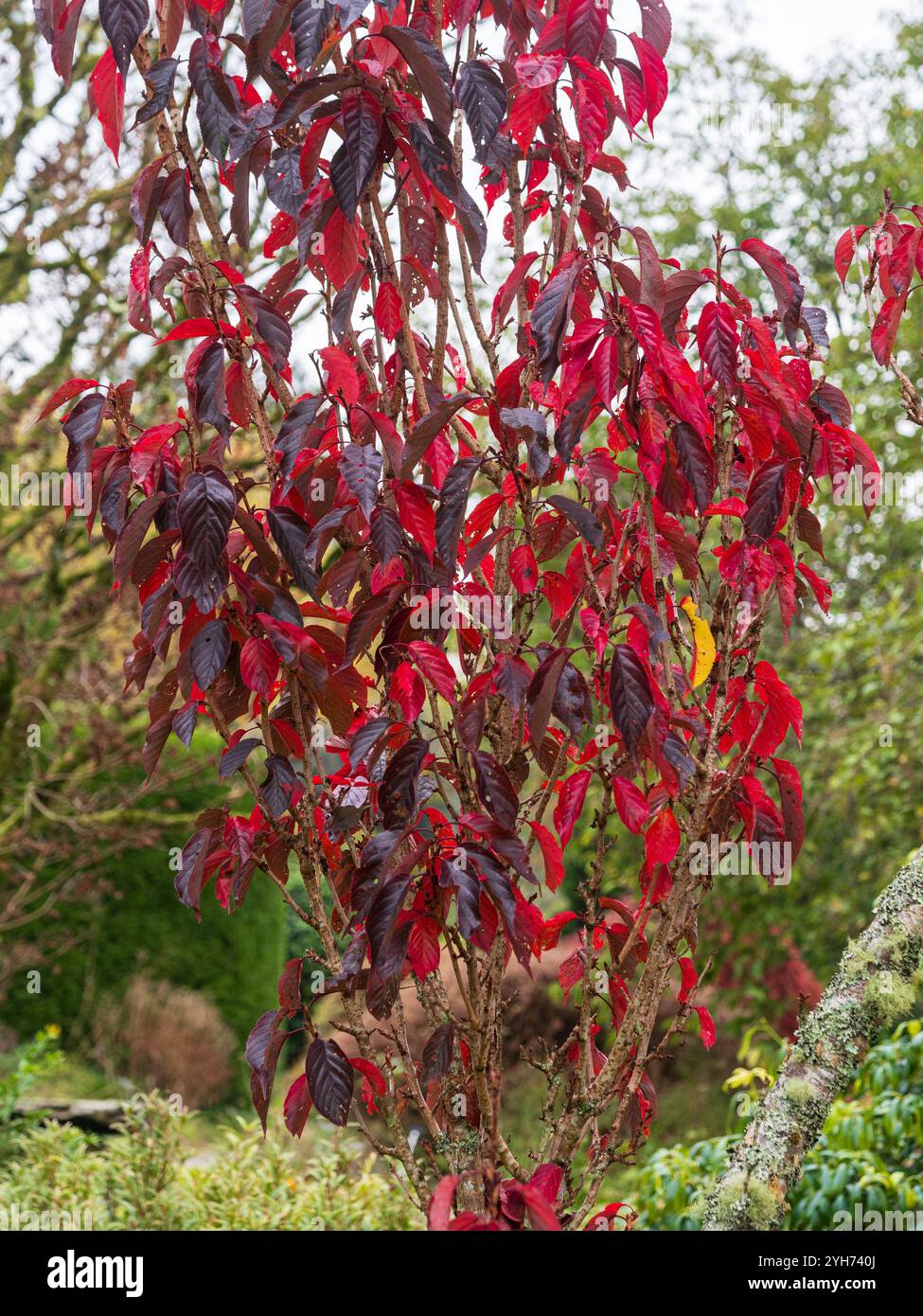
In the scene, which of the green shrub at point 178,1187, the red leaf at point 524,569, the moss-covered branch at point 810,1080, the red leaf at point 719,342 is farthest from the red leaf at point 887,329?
the green shrub at point 178,1187

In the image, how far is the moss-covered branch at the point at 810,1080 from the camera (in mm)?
1423

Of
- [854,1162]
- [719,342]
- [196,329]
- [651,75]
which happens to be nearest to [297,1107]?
[196,329]

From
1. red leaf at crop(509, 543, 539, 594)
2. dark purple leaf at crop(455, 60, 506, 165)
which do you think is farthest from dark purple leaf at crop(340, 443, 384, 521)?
dark purple leaf at crop(455, 60, 506, 165)

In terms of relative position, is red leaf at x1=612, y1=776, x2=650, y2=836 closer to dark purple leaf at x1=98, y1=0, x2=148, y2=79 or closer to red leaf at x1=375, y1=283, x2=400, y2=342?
red leaf at x1=375, y1=283, x2=400, y2=342

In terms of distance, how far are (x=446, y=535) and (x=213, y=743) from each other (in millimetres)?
7002

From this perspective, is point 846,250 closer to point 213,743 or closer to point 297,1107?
point 297,1107

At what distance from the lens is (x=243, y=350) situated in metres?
1.63

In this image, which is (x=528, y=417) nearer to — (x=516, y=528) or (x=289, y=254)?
(x=516, y=528)

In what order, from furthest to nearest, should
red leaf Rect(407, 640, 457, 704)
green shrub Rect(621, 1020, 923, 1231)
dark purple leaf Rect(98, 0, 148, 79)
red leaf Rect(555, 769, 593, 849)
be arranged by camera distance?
1. green shrub Rect(621, 1020, 923, 1231)
2. red leaf Rect(555, 769, 593, 849)
3. red leaf Rect(407, 640, 457, 704)
4. dark purple leaf Rect(98, 0, 148, 79)

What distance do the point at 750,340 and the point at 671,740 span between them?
0.63m

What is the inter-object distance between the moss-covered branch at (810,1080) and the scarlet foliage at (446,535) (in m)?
0.23

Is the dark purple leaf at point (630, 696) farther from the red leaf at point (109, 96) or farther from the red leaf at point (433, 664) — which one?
the red leaf at point (109, 96)

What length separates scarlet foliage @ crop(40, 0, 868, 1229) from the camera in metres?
1.44

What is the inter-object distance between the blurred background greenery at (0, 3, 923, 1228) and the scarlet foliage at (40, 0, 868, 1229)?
237cm
